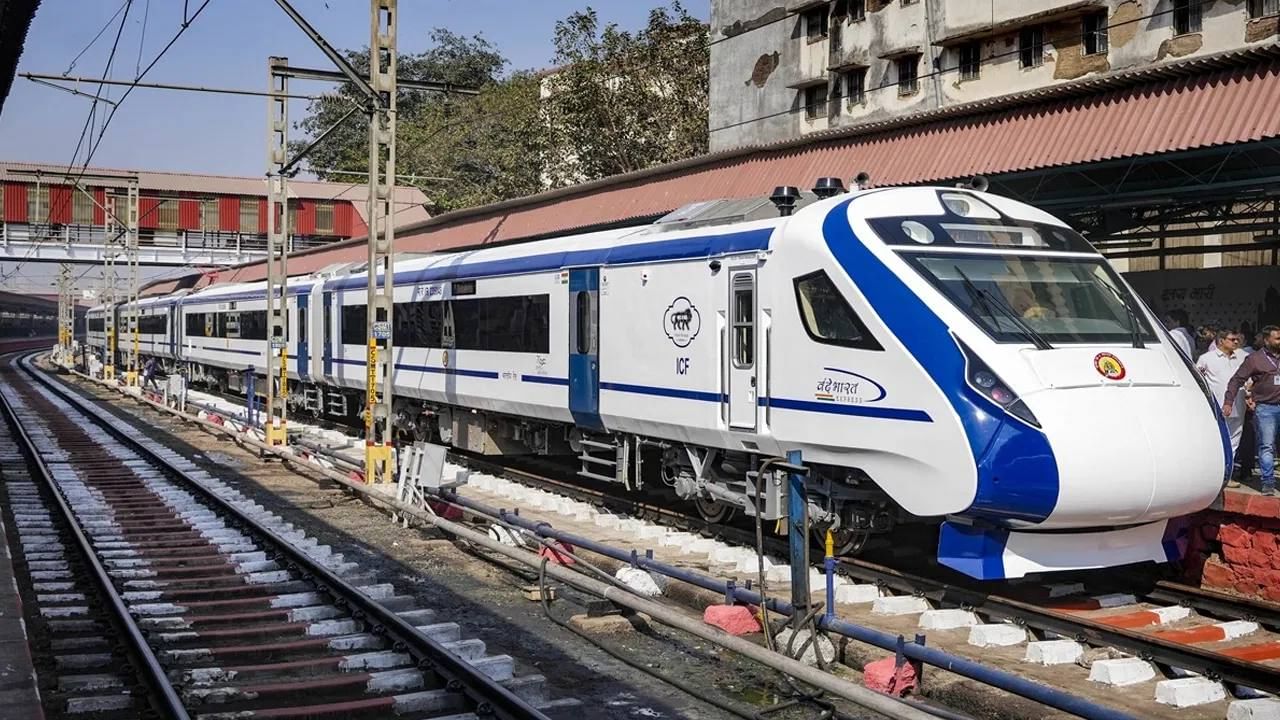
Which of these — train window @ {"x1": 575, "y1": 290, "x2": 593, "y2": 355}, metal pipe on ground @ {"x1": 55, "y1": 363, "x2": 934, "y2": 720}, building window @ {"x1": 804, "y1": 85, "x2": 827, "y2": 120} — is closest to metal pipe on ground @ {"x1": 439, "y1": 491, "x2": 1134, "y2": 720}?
metal pipe on ground @ {"x1": 55, "y1": 363, "x2": 934, "y2": 720}

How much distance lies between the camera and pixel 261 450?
2075cm

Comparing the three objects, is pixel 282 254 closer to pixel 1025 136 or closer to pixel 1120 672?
pixel 1025 136

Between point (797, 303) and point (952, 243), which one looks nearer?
point (952, 243)

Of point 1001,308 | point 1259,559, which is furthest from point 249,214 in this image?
point 1259,559

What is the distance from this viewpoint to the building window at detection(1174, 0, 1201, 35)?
87.1 ft

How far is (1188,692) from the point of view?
7188mm

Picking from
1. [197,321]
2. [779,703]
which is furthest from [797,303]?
[197,321]

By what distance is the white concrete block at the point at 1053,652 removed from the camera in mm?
8000

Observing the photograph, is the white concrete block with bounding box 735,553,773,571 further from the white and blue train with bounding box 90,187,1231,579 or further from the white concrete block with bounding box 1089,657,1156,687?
the white concrete block with bounding box 1089,657,1156,687

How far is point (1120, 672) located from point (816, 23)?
104 feet

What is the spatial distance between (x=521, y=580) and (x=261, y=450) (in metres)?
11.2

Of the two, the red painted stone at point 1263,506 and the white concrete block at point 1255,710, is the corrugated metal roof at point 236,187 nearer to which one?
the red painted stone at point 1263,506

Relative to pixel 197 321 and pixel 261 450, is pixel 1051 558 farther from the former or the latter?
pixel 197 321

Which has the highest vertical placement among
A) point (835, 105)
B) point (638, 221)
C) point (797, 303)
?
point (835, 105)
